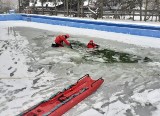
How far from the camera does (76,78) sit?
711cm

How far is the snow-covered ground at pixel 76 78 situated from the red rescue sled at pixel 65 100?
0.15 meters

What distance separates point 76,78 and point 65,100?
206cm

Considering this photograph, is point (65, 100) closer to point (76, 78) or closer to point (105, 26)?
point (76, 78)

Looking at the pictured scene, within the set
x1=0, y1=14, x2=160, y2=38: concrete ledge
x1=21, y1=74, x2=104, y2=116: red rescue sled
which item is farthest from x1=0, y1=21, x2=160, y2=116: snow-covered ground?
x1=0, y1=14, x2=160, y2=38: concrete ledge

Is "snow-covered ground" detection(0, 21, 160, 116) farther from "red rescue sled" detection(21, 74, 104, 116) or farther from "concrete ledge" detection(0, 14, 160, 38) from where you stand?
"concrete ledge" detection(0, 14, 160, 38)

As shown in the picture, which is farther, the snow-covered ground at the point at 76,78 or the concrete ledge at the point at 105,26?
the concrete ledge at the point at 105,26

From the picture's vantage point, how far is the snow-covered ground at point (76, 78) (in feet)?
17.0

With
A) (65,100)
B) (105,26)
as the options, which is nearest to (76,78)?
(65,100)

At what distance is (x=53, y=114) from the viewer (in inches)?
180

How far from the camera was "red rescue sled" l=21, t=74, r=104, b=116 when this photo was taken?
4.65 metres

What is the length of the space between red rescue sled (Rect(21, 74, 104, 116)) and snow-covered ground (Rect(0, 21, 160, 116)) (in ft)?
0.48

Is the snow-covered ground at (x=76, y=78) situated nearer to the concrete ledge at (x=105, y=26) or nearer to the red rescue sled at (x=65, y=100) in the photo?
the red rescue sled at (x=65, y=100)

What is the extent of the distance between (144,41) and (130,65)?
5.42 m

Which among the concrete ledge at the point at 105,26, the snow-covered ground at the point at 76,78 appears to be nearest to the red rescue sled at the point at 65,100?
the snow-covered ground at the point at 76,78
